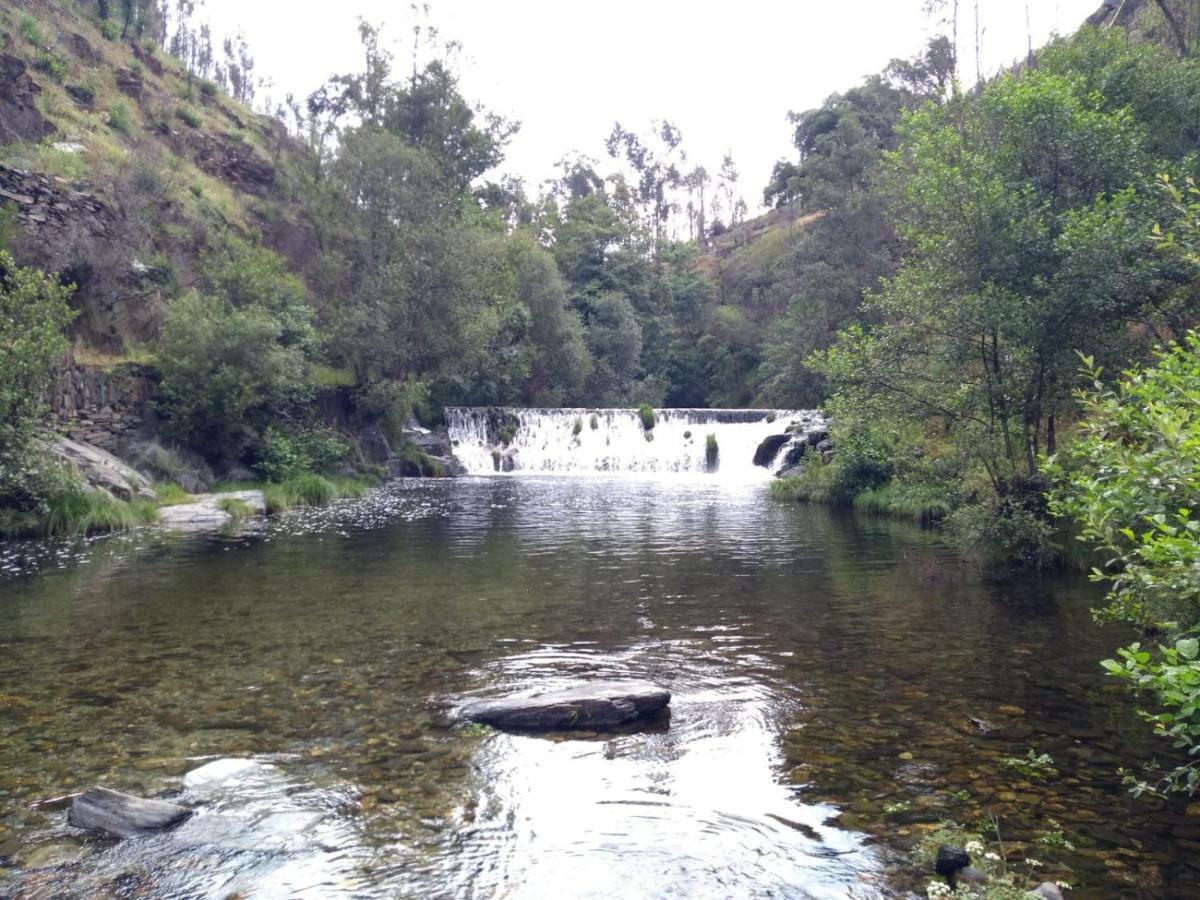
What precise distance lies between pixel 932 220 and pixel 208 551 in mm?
13893

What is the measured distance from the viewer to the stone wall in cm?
2053

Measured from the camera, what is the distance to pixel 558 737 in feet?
20.3

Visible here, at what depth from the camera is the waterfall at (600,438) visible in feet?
118

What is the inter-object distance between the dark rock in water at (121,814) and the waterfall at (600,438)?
31218 millimetres

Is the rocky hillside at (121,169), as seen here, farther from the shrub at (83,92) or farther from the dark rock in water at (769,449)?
the dark rock in water at (769,449)

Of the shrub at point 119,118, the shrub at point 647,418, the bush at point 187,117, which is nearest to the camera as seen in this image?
the shrub at point 119,118

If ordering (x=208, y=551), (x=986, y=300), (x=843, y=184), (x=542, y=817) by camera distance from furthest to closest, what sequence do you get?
(x=843, y=184), (x=208, y=551), (x=986, y=300), (x=542, y=817)

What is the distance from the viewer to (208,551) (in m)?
15.0

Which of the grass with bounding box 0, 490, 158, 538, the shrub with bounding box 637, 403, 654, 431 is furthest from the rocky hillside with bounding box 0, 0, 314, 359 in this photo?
the shrub with bounding box 637, 403, 654, 431

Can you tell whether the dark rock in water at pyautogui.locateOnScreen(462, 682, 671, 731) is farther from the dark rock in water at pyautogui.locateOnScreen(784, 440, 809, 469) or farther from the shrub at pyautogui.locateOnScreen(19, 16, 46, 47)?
the shrub at pyautogui.locateOnScreen(19, 16, 46, 47)

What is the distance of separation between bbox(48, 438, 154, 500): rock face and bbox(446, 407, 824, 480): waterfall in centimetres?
1721

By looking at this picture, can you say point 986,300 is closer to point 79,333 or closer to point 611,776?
point 611,776

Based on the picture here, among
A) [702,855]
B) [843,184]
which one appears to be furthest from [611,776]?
[843,184]

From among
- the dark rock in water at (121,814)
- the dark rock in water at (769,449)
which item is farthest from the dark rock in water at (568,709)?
the dark rock in water at (769,449)
